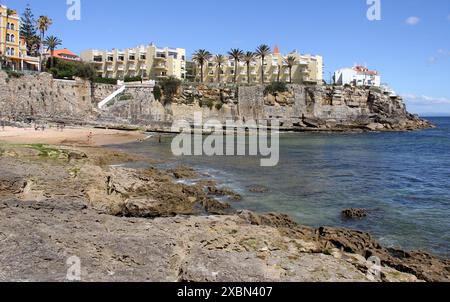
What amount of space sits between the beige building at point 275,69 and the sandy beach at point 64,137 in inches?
1874

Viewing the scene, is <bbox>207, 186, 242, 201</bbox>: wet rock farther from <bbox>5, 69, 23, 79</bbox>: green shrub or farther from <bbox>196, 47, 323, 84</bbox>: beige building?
<bbox>196, 47, 323, 84</bbox>: beige building

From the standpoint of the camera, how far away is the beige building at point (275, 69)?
91.9 m

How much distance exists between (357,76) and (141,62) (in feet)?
204

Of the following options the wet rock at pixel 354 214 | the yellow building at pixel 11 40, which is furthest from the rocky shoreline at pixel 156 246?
the yellow building at pixel 11 40

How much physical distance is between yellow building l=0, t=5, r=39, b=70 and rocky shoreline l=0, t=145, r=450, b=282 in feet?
178

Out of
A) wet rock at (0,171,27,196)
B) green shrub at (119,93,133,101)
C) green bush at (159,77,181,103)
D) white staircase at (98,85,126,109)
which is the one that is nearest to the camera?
wet rock at (0,171,27,196)

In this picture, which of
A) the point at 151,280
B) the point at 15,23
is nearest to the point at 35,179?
the point at 151,280

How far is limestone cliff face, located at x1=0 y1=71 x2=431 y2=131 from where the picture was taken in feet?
190

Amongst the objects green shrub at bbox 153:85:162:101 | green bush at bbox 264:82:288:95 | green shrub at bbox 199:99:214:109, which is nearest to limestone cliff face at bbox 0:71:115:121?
green shrub at bbox 153:85:162:101

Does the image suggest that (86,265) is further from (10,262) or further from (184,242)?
(184,242)

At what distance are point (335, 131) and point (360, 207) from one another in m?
59.5

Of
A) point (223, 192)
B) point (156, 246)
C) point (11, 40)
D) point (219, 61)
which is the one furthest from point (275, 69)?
point (156, 246)

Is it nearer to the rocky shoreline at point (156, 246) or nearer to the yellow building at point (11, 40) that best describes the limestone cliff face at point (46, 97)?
Result: the yellow building at point (11, 40)

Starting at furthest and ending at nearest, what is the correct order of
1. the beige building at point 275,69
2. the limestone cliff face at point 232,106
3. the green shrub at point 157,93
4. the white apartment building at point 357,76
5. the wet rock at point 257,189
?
the white apartment building at point 357,76 < the beige building at point 275,69 < the green shrub at point 157,93 < the limestone cliff face at point 232,106 < the wet rock at point 257,189
